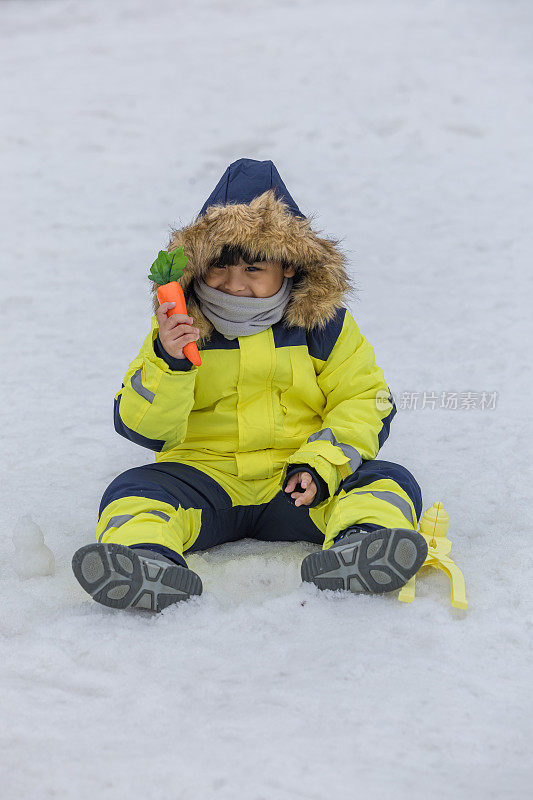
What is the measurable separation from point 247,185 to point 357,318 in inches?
67.2

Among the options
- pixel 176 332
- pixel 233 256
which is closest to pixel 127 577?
pixel 176 332

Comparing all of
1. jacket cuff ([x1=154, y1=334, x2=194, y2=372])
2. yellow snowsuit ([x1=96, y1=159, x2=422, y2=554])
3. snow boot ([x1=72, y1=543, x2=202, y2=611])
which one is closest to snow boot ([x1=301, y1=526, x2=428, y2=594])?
yellow snowsuit ([x1=96, y1=159, x2=422, y2=554])

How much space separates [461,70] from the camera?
5070 millimetres

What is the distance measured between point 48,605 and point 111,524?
19 cm

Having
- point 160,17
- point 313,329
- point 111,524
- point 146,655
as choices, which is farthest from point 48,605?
point 160,17

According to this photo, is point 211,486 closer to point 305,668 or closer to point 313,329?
point 313,329

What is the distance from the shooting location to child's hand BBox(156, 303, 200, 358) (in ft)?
5.66

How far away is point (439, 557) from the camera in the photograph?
1754 mm

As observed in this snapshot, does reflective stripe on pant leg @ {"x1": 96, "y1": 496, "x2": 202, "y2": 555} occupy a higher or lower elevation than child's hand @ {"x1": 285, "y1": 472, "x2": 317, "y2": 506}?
lower

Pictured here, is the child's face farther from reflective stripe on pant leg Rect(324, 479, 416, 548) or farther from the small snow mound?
the small snow mound

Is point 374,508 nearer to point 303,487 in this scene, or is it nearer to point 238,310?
point 303,487

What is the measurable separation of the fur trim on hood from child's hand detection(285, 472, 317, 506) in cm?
35

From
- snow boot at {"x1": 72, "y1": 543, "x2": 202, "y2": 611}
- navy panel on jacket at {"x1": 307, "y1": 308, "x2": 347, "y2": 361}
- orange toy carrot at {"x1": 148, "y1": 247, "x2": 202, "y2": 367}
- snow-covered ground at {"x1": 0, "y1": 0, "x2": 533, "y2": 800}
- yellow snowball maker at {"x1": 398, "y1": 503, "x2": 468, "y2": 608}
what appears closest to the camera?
snow-covered ground at {"x1": 0, "y1": 0, "x2": 533, "y2": 800}

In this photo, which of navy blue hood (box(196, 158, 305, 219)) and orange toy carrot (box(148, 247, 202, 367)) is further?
navy blue hood (box(196, 158, 305, 219))
